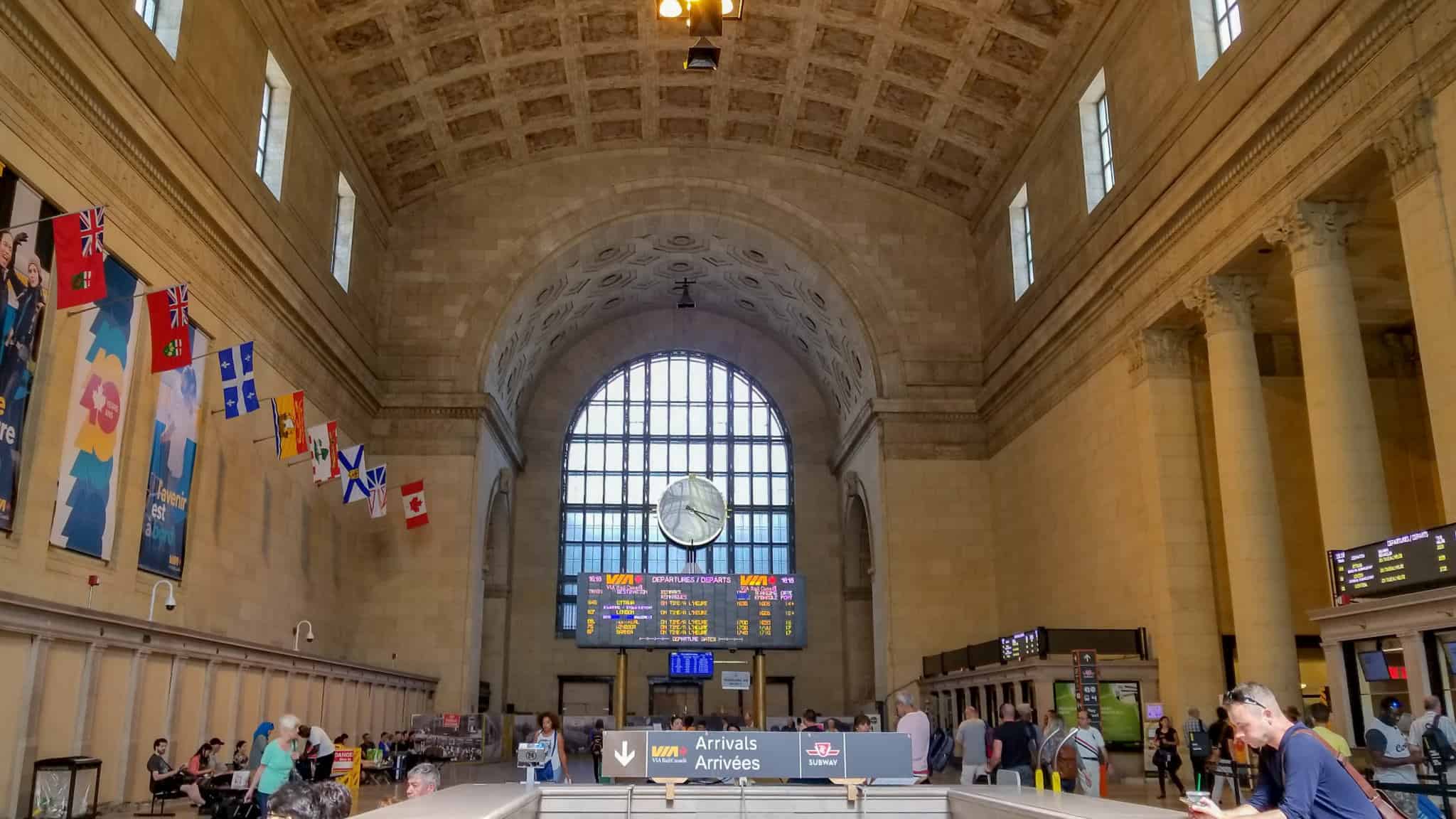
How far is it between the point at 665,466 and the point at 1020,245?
15.8m

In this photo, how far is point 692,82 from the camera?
25.7 metres

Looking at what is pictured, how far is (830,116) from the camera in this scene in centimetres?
2666

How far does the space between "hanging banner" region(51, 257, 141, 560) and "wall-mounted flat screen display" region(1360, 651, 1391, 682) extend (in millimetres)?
15107

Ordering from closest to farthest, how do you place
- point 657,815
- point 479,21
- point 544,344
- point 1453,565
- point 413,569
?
point 657,815 < point 1453,565 < point 479,21 < point 413,569 < point 544,344

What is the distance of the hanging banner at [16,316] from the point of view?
1198 centimetres

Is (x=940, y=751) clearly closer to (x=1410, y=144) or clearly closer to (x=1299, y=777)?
(x=1410, y=144)

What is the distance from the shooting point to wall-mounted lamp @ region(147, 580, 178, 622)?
45.4 ft

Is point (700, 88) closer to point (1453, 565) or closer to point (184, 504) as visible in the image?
point (184, 504)

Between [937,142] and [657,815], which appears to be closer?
[657,815]

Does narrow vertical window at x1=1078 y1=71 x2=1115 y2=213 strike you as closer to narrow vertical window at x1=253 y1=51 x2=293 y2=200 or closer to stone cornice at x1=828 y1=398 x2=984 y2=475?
stone cornice at x1=828 y1=398 x2=984 y2=475

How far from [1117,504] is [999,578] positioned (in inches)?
261

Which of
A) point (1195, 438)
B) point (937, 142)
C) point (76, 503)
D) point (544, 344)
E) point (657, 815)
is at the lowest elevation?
point (657, 815)

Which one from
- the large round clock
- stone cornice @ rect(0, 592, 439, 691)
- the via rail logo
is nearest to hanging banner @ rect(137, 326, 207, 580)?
stone cornice @ rect(0, 592, 439, 691)

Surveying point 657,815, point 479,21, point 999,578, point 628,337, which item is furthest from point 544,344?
point 657,815
